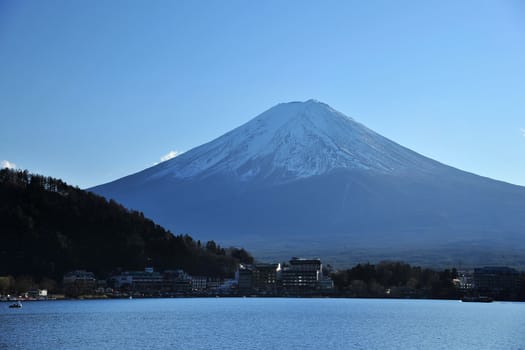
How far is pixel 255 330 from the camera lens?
1645 inches

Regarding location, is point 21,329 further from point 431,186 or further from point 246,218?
point 431,186

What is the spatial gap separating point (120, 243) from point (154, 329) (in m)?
39.9

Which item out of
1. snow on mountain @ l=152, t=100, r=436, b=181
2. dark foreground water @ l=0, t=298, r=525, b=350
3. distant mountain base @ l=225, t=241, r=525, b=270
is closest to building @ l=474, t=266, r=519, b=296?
distant mountain base @ l=225, t=241, r=525, b=270

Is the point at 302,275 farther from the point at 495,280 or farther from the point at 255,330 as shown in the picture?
the point at 255,330

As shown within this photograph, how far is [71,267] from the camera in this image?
75.0m

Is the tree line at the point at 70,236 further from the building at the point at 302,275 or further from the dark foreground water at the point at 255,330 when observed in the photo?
the dark foreground water at the point at 255,330

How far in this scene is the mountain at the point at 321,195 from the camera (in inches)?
5049

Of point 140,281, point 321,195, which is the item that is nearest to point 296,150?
point 321,195

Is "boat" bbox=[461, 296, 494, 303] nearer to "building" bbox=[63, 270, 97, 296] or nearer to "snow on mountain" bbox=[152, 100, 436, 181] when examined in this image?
"building" bbox=[63, 270, 97, 296]

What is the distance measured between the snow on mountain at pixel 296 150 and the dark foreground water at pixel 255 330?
94958mm

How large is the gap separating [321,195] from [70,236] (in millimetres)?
70176

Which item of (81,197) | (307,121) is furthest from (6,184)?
(307,121)

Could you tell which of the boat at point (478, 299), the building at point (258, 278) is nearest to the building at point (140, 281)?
the building at point (258, 278)

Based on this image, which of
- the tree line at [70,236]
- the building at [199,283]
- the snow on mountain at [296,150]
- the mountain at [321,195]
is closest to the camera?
the tree line at [70,236]
